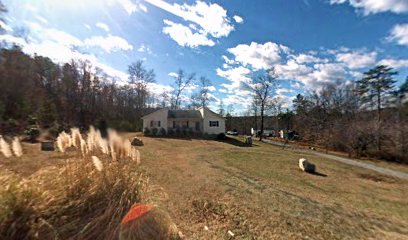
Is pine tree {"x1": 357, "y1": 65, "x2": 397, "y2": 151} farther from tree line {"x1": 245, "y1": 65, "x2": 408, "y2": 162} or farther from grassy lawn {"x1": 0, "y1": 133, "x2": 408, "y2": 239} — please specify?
grassy lawn {"x1": 0, "y1": 133, "x2": 408, "y2": 239}

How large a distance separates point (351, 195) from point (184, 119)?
93.4 ft

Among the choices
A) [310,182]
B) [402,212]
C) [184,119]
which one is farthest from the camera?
[184,119]

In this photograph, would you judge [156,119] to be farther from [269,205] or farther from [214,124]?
[269,205]

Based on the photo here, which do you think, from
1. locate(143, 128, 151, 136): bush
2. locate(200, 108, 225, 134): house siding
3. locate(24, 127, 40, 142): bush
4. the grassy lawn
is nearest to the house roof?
locate(200, 108, 225, 134): house siding

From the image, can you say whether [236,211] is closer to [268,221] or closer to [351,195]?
[268,221]

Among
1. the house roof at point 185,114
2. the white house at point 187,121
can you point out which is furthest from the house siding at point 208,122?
the house roof at point 185,114

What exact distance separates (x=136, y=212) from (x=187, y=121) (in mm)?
32922

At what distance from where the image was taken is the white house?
112 ft

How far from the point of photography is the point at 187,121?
3578 cm

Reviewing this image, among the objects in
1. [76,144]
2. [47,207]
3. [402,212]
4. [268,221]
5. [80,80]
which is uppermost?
[80,80]

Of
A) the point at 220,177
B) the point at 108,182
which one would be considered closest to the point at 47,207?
the point at 108,182

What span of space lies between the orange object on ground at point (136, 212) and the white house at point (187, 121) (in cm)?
3089

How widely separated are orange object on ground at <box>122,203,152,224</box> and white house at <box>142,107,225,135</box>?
3089cm

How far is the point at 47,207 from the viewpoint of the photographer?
236 cm
